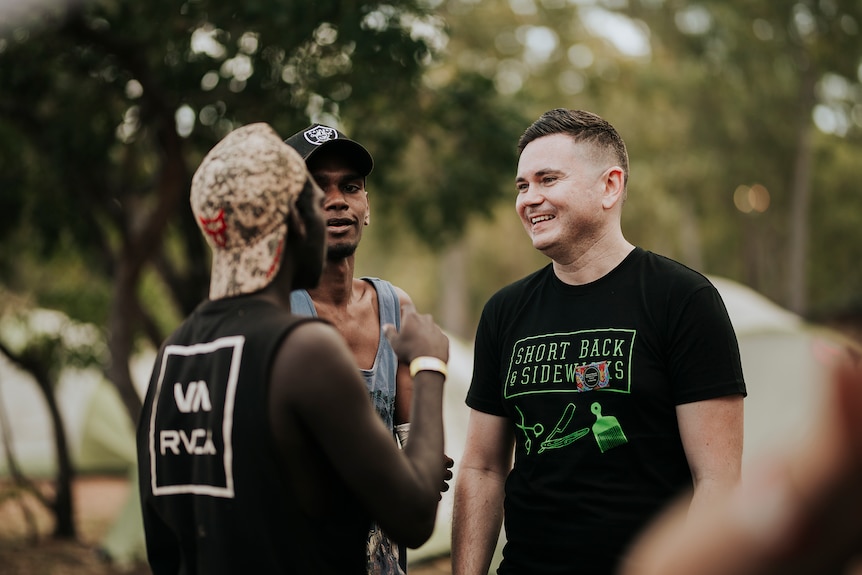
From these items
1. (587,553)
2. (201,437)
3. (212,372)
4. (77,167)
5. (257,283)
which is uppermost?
(77,167)

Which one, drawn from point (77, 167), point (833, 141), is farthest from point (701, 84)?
point (77, 167)

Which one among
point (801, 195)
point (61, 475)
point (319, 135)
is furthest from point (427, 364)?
point (801, 195)

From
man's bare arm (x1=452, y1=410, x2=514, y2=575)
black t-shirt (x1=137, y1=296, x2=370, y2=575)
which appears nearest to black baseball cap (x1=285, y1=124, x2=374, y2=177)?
man's bare arm (x1=452, y1=410, x2=514, y2=575)

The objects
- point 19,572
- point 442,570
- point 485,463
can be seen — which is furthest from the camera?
point 19,572

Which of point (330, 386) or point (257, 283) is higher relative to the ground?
point (257, 283)

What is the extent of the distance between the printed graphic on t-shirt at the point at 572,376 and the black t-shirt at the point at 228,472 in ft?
2.65

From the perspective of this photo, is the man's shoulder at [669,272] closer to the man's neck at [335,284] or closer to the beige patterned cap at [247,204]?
the man's neck at [335,284]

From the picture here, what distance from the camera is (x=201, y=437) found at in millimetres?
1929

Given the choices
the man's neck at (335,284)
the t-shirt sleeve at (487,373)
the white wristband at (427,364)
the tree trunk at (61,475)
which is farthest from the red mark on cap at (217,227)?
the tree trunk at (61,475)

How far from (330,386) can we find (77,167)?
7.24 meters

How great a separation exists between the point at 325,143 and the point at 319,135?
0.04 m

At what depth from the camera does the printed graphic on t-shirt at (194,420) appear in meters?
1.88

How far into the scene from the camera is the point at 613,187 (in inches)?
114

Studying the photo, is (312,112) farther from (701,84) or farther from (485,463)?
(701,84)
